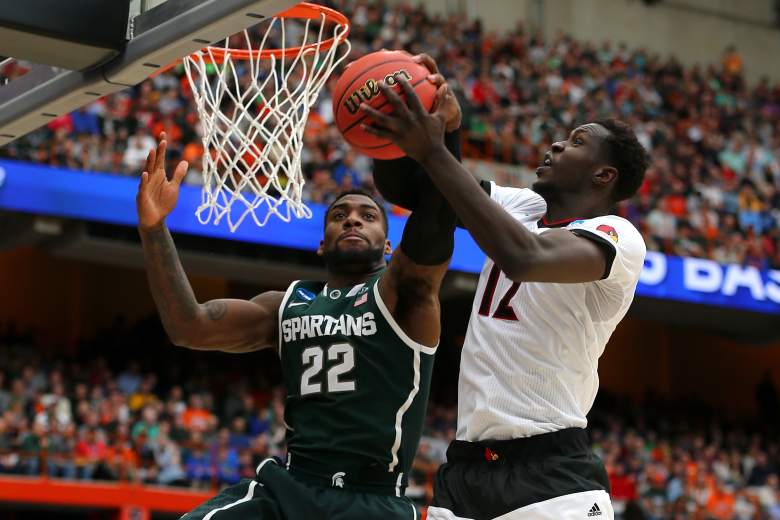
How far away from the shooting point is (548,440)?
13.3ft

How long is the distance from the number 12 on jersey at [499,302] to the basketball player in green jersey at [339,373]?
0.54 ft

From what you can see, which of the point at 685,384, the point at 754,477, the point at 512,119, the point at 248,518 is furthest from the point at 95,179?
the point at 685,384

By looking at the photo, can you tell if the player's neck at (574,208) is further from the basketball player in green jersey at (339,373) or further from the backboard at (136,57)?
the backboard at (136,57)

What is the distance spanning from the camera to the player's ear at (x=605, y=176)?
4250mm

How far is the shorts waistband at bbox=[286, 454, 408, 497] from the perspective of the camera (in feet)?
14.3

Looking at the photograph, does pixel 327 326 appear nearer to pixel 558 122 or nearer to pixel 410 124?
pixel 410 124

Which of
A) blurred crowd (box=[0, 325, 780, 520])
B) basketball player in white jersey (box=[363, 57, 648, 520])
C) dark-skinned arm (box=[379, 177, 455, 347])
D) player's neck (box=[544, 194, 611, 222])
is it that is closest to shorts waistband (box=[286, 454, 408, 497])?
basketball player in white jersey (box=[363, 57, 648, 520])

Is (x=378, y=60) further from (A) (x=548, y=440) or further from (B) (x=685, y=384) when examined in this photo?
(B) (x=685, y=384)

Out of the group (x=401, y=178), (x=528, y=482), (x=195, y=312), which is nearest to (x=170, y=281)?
(x=195, y=312)

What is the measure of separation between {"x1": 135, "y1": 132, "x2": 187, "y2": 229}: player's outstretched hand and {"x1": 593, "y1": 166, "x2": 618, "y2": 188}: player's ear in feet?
4.82

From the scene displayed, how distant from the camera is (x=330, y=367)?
443 cm

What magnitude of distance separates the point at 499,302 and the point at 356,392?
0.61 meters

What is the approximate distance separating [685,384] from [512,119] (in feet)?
26.4

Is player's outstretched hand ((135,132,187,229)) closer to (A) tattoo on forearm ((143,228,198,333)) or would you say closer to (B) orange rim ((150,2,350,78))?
(A) tattoo on forearm ((143,228,198,333))
